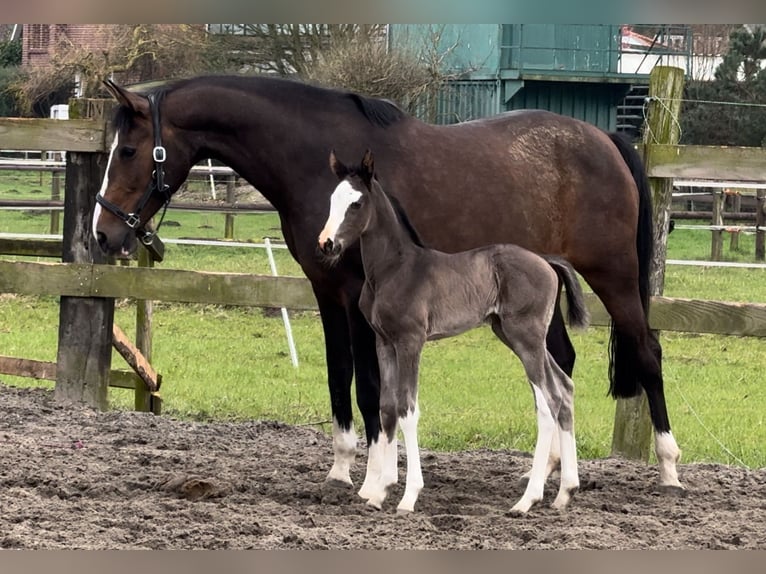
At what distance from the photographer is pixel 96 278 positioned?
19.2 ft

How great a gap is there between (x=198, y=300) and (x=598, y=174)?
238 cm

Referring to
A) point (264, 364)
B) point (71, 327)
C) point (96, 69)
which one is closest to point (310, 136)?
point (71, 327)

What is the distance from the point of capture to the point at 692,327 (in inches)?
201

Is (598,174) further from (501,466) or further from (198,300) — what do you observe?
(198,300)

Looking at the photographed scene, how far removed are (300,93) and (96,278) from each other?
1.99 metres

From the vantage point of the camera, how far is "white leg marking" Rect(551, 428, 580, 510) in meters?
4.21

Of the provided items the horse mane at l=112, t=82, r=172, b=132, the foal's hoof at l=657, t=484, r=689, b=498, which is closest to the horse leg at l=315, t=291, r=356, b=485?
the horse mane at l=112, t=82, r=172, b=132

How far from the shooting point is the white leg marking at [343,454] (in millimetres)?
4602

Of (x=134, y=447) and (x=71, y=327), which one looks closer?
(x=134, y=447)

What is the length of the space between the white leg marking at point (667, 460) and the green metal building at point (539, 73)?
15726mm

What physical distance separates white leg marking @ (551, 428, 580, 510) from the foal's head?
4.16 ft

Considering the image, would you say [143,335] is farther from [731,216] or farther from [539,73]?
[539,73]

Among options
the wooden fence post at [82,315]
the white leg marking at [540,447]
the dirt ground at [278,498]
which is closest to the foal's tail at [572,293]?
the white leg marking at [540,447]

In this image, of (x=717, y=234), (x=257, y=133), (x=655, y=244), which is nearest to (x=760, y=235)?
(x=717, y=234)
